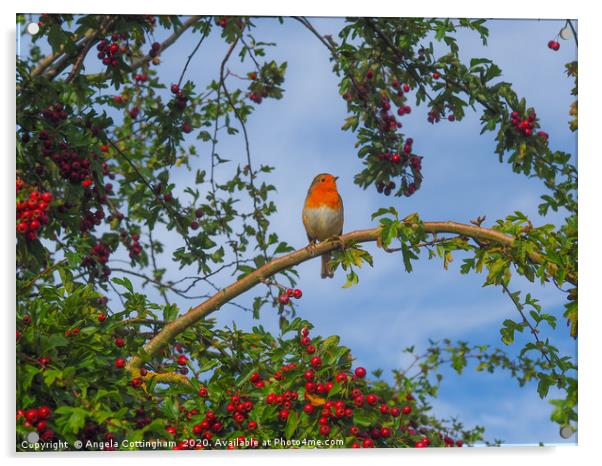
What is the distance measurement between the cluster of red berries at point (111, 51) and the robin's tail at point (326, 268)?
1.53 m

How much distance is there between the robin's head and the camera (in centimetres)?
407

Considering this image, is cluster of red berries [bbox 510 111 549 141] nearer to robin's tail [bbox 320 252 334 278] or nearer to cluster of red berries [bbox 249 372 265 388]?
robin's tail [bbox 320 252 334 278]

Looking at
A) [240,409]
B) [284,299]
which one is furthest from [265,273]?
[240,409]

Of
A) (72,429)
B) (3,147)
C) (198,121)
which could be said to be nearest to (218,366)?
(72,429)

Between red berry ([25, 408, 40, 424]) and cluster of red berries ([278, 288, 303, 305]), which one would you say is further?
cluster of red berries ([278, 288, 303, 305])

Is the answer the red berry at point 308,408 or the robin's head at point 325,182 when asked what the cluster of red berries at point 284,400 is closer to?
the red berry at point 308,408

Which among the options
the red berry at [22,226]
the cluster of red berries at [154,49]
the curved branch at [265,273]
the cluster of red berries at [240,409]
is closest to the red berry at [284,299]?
the curved branch at [265,273]

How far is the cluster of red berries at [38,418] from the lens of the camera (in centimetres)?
316

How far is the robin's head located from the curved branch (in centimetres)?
47

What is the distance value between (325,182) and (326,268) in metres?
0.62

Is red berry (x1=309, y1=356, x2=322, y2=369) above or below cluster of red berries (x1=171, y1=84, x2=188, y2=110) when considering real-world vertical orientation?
below

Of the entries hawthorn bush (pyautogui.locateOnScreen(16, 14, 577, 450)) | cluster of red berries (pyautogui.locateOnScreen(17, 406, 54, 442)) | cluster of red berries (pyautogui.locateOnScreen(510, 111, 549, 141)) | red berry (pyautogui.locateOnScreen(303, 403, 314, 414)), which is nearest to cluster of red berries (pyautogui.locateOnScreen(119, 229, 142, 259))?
hawthorn bush (pyautogui.locateOnScreen(16, 14, 577, 450))

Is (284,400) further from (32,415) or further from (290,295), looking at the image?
(32,415)

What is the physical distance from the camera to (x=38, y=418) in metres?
3.17
